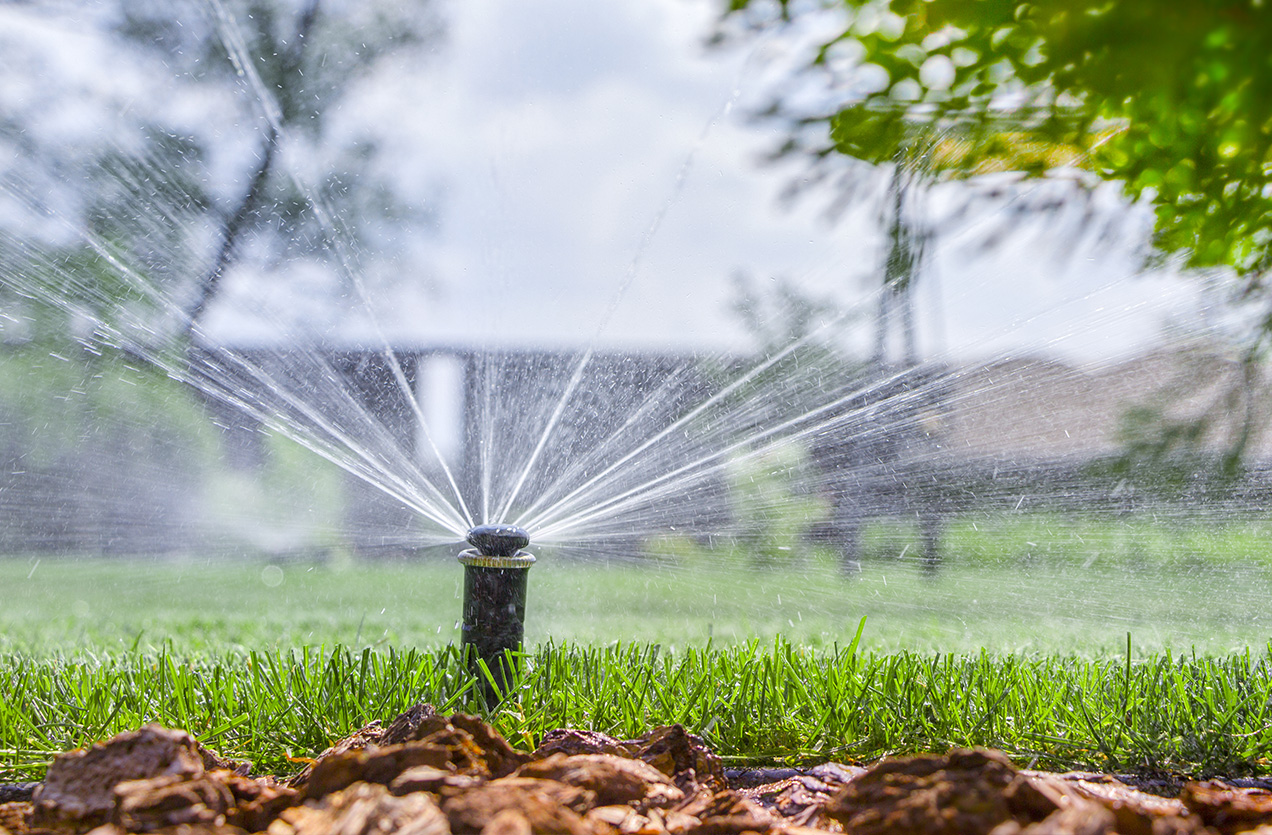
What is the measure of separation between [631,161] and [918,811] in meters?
2.63

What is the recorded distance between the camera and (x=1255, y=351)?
288 centimetres

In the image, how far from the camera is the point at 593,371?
404 cm

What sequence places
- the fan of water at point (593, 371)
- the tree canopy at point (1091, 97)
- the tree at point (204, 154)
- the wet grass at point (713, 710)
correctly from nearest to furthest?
the tree canopy at point (1091, 97)
the wet grass at point (713, 710)
the fan of water at point (593, 371)
the tree at point (204, 154)

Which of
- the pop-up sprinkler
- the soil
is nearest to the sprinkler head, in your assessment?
the pop-up sprinkler

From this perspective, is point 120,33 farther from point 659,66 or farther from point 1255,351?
point 1255,351

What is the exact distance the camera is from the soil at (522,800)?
2.49 feet

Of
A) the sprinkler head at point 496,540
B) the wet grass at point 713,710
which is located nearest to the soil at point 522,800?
the wet grass at point 713,710

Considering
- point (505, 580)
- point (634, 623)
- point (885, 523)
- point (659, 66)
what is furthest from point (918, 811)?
point (885, 523)

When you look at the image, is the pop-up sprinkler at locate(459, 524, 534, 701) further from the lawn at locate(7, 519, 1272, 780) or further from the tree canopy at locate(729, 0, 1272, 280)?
the tree canopy at locate(729, 0, 1272, 280)

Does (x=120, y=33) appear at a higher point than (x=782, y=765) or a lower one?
higher

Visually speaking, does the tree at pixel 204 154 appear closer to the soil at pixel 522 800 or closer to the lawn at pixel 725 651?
the lawn at pixel 725 651

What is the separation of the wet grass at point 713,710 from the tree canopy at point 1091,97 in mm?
953

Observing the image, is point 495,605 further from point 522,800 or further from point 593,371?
point 593,371

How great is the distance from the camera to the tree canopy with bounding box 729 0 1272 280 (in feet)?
3.12
